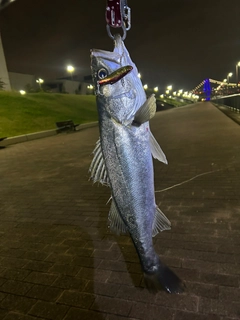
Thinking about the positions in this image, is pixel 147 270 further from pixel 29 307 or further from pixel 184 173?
pixel 184 173

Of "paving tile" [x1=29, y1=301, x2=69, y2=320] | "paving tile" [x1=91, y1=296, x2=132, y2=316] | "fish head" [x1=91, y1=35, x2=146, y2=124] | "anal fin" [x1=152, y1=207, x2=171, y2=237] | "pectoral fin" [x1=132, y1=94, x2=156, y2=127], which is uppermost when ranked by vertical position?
"fish head" [x1=91, y1=35, x2=146, y2=124]

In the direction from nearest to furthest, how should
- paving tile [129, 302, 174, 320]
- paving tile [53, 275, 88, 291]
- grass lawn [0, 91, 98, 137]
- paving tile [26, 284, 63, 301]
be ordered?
1. paving tile [129, 302, 174, 320]
2. paving tile [26, 284, 63, 301]
3. paving tile [53, 275, 88, 291]
4. grass lawn [0, 91, 98, 137]

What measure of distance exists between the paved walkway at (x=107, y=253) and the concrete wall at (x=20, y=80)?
61.1 meters

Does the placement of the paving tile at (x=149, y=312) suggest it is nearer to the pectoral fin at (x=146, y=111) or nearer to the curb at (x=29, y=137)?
the pectoral fin at (x=146, y=111)

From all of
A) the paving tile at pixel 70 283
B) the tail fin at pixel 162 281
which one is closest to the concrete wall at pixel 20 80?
the paving tile at pixel 70 283

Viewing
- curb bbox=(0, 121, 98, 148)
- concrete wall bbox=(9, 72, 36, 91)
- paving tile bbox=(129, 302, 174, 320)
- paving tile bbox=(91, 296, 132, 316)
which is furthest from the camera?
concrete wall bbox=(9, 72, 36, 91)

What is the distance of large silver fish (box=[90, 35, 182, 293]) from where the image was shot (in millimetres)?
1709

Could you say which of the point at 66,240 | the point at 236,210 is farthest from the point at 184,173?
the point at 66,240

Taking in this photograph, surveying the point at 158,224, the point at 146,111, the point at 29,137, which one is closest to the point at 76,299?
the point at 158,224

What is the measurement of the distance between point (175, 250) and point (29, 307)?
1964 mm

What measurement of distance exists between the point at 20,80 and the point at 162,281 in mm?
69210

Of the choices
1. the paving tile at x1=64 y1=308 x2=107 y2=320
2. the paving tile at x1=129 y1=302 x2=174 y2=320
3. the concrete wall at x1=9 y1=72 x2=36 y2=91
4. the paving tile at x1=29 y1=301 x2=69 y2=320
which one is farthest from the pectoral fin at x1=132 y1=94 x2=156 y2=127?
the concrete wall at x1=9 y1=72 x2=36 y2=91

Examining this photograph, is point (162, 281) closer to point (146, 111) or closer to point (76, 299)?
point (76, 299)

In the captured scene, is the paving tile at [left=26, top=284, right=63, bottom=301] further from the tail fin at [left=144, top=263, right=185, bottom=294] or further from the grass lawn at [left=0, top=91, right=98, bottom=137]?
the grass lawn at [left=0, top=91, right=98, bottom=137]
